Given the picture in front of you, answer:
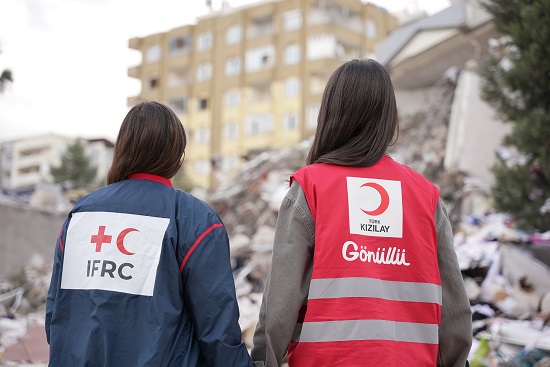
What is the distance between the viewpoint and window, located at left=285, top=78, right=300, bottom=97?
4069 cm

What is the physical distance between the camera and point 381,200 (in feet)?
6.77

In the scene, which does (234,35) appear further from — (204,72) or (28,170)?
(28,170)

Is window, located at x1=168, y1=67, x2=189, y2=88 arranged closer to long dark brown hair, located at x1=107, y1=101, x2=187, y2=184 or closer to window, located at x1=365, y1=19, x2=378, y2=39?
window, located at x1=365, y1=19, x2=378, y2=39

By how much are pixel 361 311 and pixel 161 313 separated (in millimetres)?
670

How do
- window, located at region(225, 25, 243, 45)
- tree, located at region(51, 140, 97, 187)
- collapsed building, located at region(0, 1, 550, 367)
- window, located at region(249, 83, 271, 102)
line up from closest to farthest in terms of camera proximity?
collapsed building, located at region(0, 1, 550, 367) → tree, located at region(51, 140, 97, 187) → window, located at region(249, 83, 271, 102) → window, located at region(225, 25, 243, 45)

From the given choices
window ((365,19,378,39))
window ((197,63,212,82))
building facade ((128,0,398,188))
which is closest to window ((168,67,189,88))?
building facade ((128,0,398,188))

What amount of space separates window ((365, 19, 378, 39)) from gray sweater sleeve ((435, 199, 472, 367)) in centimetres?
4220

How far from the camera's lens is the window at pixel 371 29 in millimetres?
42875

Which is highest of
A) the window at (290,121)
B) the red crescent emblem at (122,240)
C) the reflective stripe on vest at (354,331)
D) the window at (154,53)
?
the window at (154,53)

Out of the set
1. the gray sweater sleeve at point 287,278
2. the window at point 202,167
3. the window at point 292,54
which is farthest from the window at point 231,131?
the gray sweater sleeve at point 287,278

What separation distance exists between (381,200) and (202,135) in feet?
148

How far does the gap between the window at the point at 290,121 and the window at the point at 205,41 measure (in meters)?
10.2

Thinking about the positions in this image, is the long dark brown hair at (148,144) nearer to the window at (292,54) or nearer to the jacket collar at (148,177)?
the jacket collar at (148,177)

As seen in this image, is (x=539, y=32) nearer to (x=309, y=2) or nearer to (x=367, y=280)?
(x=367, y=280)
